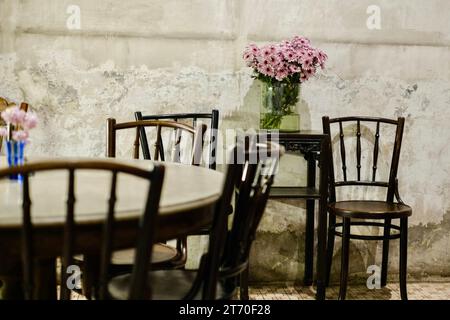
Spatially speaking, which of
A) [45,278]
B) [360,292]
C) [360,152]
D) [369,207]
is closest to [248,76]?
[360,152]

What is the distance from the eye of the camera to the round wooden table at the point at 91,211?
143 cm

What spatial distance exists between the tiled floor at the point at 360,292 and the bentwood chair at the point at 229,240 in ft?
4.97

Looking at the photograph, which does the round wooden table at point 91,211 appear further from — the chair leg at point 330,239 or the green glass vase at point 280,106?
the chair leg at point 330,239

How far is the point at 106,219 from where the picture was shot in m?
1.44

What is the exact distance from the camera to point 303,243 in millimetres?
3797

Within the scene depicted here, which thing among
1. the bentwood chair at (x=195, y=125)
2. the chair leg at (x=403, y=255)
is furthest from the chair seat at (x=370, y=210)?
the bentwood chair at (x=195, y=125)

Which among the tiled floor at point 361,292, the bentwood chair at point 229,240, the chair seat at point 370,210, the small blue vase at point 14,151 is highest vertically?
the small blue vase at point 14,151

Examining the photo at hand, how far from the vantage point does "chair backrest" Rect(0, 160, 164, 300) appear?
1.37 metres

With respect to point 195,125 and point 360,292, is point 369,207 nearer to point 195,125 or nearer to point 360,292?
point 360,292
